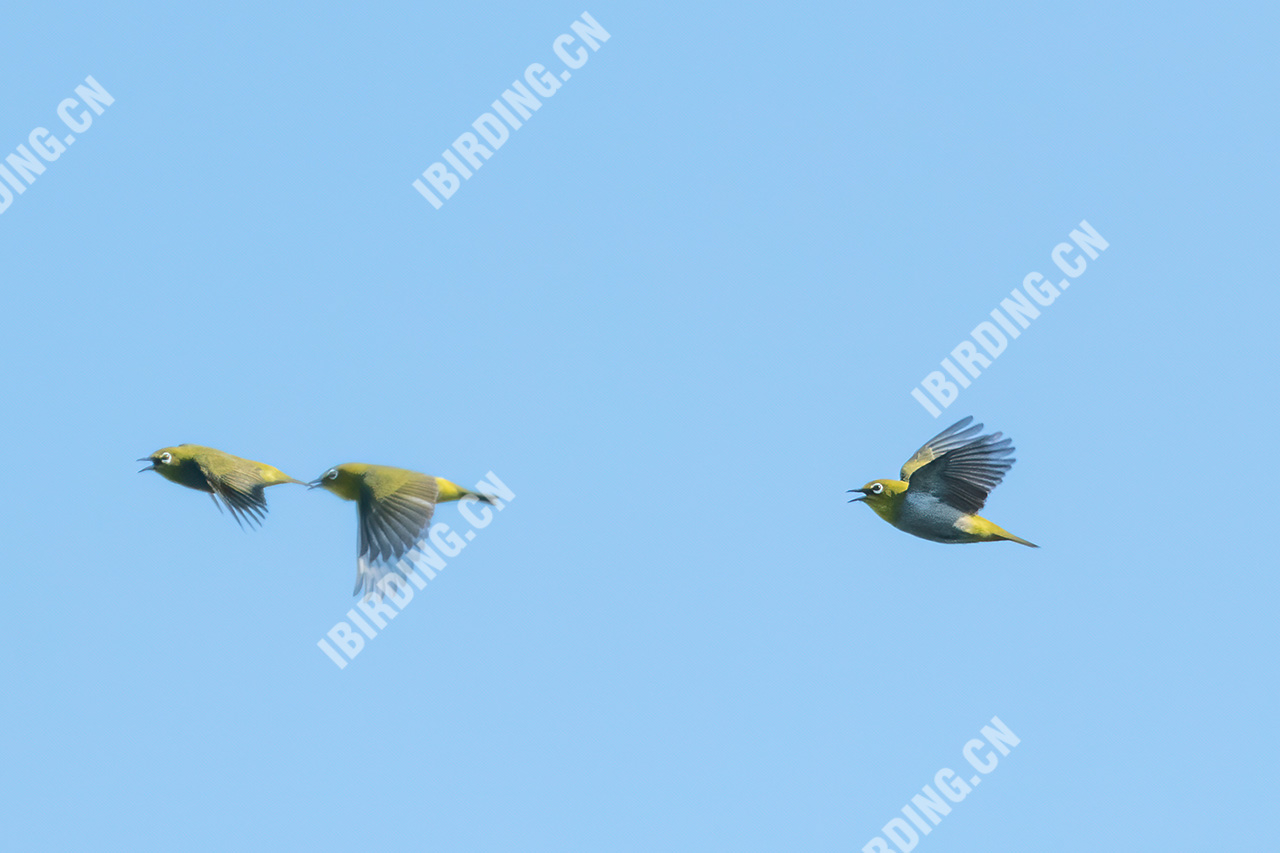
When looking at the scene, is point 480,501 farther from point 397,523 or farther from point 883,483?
point 883,483

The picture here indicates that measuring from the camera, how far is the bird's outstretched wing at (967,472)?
2534 centimetres

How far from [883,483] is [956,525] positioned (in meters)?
0.96

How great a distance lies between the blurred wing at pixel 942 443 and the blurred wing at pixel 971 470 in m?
0.45

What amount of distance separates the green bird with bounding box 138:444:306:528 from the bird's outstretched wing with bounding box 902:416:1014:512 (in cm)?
743

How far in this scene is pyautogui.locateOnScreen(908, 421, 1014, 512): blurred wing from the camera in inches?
998

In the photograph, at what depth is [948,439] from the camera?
26.8 metres

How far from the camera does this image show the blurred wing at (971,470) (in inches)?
998

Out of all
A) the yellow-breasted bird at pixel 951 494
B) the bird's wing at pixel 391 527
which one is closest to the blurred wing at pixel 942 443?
the yellow-breasted bird at pixel 951 494

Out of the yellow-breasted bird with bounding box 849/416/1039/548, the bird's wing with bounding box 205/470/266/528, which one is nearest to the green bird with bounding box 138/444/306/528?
the bird's wing with bounding box 205/470/266/528

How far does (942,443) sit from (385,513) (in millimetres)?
6762

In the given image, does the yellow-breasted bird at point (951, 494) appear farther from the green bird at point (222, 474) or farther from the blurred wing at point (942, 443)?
the green bird at point (222, 474)

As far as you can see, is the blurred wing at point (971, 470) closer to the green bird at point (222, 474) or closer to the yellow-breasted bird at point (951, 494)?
the yellow-breasted bird at point (951, 494)

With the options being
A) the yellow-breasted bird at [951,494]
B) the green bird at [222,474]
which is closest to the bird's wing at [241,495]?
the green bird at [222,474]

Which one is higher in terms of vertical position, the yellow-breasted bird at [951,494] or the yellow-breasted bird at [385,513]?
the yellow-breasted bird at [951,494]
